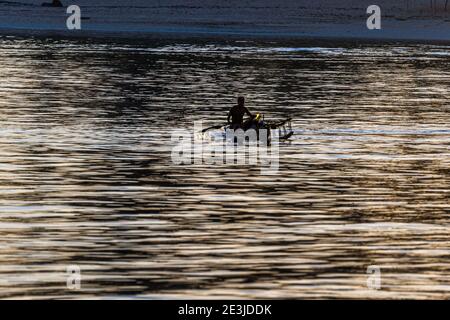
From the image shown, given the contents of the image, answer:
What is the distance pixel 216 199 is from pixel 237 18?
105577 mm

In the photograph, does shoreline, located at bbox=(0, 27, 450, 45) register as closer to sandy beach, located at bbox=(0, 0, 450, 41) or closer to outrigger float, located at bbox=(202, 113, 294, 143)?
sandy beach, located at bbox=(0, 0, 450, 41)

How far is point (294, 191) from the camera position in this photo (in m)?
30.5

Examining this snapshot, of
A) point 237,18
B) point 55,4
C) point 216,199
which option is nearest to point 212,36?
point 237,18

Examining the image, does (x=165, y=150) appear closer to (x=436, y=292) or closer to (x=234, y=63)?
(x=436, y=292)

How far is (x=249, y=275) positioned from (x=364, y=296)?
1974 mm

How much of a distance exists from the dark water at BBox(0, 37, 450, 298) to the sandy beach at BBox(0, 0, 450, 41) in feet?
199

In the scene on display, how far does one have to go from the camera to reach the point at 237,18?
13375 centimetres

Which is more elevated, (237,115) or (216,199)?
(237,115)

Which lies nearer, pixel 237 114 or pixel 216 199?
pixel 216 199

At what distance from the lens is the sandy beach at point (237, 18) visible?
12381cm

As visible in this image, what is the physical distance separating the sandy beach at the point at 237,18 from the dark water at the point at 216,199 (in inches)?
2382

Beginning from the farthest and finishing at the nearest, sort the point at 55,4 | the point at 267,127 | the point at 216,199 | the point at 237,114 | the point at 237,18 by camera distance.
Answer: the point at 55,4, the point at 237,18, the point at 237,114, the point at 267,127, the point at 216,199

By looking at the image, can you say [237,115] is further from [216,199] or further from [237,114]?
[216,199]

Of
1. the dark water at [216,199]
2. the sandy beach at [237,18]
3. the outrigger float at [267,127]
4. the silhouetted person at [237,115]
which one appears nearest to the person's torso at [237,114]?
the silhouetted person at [237,115]
